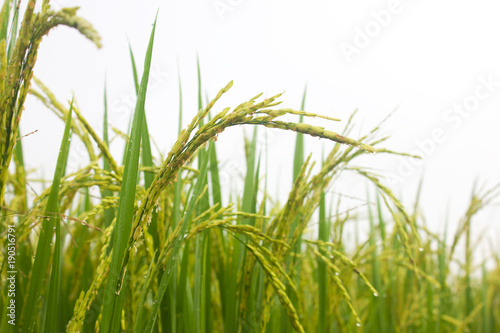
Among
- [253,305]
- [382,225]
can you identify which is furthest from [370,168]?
[382,225]

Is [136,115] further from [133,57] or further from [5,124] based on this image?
[133,57]

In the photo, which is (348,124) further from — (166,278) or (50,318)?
(50,318)

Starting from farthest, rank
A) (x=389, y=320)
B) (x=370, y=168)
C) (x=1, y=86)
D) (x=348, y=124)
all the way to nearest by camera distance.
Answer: (x=389, y=320) < (x=348, y=124) < (x=370, y=168) < (x=1, y=86)

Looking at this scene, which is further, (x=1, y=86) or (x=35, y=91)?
(x=35, y=91)

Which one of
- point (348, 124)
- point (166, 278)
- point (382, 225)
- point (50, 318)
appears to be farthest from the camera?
point (382, 225)

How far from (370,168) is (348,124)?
17 cm

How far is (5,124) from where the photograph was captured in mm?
716

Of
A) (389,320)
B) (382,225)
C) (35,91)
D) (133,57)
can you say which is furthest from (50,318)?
(389,320)

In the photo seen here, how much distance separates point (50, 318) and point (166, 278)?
1.20 feet

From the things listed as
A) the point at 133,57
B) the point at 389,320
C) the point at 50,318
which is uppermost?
the point at 133,57

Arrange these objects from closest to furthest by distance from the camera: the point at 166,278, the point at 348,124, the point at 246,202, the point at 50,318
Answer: the point at 166,278
the point at 50,318
the point at 348,124
the point at 246,202

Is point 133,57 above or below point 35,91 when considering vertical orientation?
above

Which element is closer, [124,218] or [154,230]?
[124,218]

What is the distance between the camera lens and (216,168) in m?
1.50
